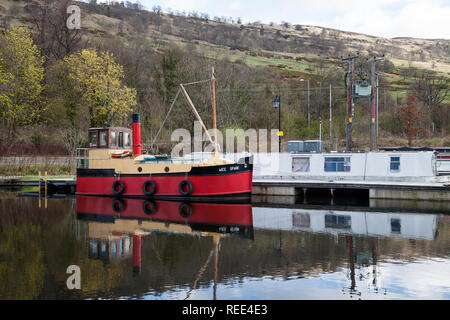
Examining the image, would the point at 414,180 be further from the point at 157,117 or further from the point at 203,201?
the point at 157,117

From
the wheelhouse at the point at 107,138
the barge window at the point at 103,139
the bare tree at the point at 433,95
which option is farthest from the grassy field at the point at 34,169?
the bare tree at the point at 433,95

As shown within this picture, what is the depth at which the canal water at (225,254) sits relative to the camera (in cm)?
1120

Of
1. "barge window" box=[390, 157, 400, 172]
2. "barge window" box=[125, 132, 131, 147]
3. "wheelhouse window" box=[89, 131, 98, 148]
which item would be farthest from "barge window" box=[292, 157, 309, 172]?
"wheelhouse window" box=[89, 131, 98, 148]

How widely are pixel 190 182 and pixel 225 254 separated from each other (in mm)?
12656

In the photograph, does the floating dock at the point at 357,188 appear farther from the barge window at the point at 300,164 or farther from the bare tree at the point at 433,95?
the bare tree at the point at 433,95

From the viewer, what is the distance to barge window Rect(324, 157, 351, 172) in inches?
1188

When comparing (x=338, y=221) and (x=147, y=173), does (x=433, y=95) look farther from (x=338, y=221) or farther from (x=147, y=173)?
(x=338, y=221)

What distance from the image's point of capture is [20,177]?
127 feet

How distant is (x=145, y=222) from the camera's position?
20.9m

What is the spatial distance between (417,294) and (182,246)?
772 cm

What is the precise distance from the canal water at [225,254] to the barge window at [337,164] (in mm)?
6007

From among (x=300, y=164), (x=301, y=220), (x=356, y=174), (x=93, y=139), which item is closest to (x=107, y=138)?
(x=93, y=139)

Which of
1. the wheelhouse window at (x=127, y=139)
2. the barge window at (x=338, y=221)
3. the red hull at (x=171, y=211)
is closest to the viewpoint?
the barge window at (x=338, y=221)
